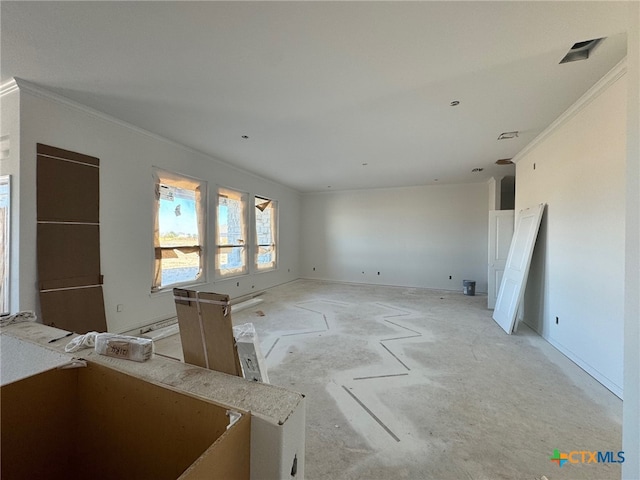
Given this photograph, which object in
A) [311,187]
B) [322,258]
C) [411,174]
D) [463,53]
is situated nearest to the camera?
[463,53]

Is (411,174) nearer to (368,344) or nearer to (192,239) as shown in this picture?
(368,344)

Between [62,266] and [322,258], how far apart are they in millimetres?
6360

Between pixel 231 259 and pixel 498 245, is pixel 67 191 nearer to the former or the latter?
pixel 231 259

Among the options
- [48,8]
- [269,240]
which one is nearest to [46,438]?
[48,8]

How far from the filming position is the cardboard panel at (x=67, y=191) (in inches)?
109

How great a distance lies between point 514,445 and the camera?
5.73 feet

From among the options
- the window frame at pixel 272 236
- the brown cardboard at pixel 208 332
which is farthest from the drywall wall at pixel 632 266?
the window frame at pixel 272 236

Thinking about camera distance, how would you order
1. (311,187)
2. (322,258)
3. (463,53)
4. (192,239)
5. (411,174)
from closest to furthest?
(463,53) → (192,239) → (411,174) → (311,187) → (322,258)

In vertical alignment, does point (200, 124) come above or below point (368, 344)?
above

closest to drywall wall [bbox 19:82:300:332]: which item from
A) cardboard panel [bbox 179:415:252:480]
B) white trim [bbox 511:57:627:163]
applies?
cardboard panel [bbox 179:415:252:480]

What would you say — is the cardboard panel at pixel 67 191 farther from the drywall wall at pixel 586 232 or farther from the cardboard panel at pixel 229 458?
the drywall wall at pixel 586 232

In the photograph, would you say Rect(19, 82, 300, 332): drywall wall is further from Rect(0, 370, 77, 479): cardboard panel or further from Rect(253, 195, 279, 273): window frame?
Rect(0, 370, 77, 479): cardboard panel

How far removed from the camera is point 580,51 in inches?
83.1

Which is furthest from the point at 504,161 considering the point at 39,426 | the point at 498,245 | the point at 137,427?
the point at 39,426
